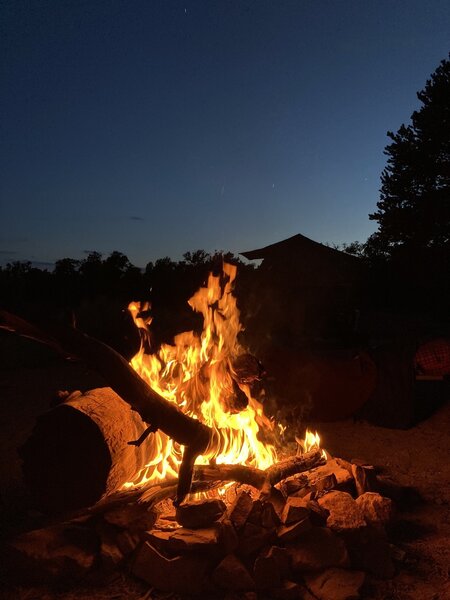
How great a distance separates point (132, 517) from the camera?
310 centimetres

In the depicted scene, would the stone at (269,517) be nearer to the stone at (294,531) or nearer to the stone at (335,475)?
the stone at (294,531)

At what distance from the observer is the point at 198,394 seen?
4172 millimetres

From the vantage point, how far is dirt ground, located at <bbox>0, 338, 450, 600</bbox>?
109 inches

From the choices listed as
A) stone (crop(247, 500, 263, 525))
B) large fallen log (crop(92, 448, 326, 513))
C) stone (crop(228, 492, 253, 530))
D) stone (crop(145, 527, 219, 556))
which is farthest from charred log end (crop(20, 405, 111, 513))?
stone (crop(247, 500, 263, 525))

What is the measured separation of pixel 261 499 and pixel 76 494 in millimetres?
1377

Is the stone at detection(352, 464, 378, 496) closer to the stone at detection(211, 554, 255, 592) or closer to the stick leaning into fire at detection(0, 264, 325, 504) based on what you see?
the stick leaning into fire at detection(0, 264, 325, 504)

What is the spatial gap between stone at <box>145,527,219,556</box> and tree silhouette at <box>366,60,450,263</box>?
23.1 m

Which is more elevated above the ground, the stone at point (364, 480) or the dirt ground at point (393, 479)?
the stone at point (364, 480)

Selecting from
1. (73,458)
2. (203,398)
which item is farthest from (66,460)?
(203,398)

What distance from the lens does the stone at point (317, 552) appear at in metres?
2.84

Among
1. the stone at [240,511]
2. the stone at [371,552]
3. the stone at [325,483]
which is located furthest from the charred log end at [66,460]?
the stone at [371,552]

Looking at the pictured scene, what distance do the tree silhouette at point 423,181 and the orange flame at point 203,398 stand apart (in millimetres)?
21682

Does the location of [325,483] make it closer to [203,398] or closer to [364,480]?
[364,480]

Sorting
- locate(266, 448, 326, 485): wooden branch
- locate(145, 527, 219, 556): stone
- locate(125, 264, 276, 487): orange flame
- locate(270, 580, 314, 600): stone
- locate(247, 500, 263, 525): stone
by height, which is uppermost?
locate(125, 264, 276, 487): orange flame
